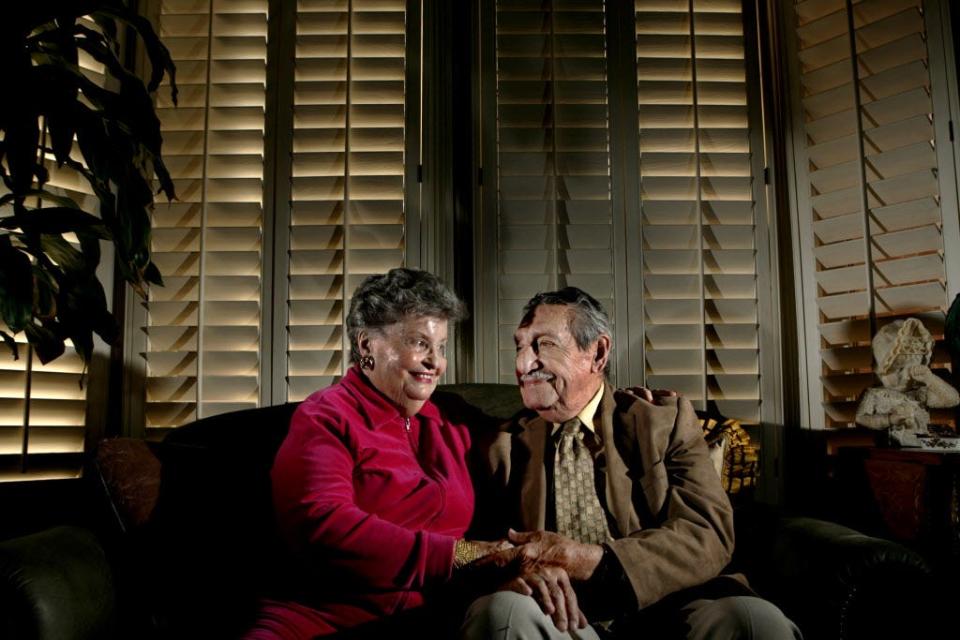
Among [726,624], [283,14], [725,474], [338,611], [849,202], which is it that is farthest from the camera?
[283,14]

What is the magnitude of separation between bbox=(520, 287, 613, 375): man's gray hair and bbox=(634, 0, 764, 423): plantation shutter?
2.75 ft

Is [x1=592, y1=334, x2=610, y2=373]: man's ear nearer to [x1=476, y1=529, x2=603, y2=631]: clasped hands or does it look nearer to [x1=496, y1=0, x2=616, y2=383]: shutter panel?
[x1=476, y1=529, x2=603, y2=631]: clasped hands

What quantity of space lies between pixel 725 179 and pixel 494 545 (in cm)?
179

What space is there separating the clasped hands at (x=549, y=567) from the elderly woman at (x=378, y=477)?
6 centimetres

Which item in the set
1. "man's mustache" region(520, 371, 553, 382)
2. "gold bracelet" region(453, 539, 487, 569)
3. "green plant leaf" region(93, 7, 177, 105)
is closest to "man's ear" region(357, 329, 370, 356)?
"man's mustache" region(520, 371, 553, 382)

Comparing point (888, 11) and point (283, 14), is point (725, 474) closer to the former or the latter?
point (888, 11)

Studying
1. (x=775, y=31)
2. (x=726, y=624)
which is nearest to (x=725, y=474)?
(x=726, y=624)

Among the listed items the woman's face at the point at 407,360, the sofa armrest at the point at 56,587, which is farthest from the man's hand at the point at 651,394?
the sofa armrest at the point at 56,587

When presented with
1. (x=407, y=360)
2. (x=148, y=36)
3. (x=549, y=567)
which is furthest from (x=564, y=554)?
(x=148, y=36)

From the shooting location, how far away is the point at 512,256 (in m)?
2.63

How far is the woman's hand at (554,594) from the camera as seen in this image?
1.41 m

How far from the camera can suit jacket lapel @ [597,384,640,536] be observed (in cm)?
169

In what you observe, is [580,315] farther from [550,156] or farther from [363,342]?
[550,156]

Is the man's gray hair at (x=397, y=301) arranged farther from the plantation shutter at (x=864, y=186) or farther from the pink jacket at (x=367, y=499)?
the plantation shutter at (x=864, y=186)
